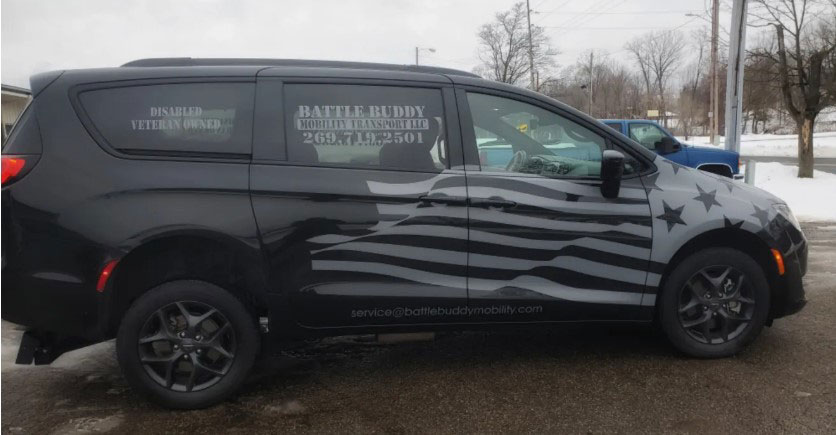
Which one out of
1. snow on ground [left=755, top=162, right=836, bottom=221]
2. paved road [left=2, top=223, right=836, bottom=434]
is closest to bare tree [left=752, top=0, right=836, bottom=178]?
snow on ground [left=755, top=162, right=836, bottom=221]

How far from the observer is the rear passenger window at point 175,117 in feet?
11.2

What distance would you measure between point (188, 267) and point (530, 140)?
84.0 inches

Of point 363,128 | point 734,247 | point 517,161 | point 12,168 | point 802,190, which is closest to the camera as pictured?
point 12,168

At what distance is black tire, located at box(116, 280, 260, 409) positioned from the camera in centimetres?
338

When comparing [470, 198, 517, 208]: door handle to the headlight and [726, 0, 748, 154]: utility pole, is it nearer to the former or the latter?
the headlight

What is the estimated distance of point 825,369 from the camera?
3979 millimetres

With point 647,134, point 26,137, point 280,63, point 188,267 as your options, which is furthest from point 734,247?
point 647,134

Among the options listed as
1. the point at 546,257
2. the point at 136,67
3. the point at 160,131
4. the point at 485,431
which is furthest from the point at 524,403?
the point at 136,67

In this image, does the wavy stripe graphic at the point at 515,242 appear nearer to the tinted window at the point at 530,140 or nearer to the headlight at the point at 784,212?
the tinted window at the point at 530,140

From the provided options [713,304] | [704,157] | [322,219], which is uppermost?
[322,219]

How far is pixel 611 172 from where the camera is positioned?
3.76 metres

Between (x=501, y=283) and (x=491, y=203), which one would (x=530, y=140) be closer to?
(x=491, y=203)

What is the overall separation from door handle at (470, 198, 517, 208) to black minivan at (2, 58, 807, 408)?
0.01m

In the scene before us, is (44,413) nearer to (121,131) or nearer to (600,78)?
(121,131)
